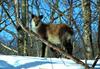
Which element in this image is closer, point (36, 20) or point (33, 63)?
point (33, 63)

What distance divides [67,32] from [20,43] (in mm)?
2181

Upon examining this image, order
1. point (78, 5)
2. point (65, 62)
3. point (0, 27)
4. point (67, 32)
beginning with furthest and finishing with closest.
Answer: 1. point (0, 27)
2. point (78, 5)
3. point (67, 32)
4. point (65, 62)

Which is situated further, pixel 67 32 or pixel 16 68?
pixel 67 32

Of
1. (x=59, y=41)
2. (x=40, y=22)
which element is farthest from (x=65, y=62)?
(x=40, y=22)

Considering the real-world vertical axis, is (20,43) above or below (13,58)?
above

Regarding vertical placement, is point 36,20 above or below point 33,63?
above

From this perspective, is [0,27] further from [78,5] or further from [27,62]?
[27,62]

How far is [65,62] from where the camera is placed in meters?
7.27

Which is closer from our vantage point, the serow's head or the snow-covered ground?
the snow-covered ground

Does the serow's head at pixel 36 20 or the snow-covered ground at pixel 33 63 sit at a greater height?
the serow's head at pixel 36 20

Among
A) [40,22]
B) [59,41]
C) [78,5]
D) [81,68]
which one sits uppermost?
[78,5]

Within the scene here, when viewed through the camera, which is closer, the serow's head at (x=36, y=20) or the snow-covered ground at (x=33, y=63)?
the snow-covered ground at (x=33, y=63)

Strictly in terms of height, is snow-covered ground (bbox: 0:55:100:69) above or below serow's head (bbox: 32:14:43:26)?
below

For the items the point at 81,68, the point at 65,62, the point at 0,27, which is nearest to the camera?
the point at 81,68
